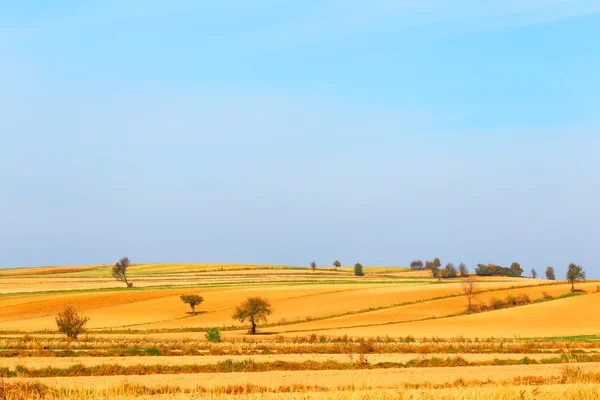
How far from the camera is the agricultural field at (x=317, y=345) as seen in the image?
79.8ft

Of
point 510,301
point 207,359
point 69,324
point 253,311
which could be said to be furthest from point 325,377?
point 510,301

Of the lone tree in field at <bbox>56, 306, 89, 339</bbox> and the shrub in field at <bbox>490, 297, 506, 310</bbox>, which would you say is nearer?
the lone tree in field at <bbox>56, 306, 89, 339</bbox>

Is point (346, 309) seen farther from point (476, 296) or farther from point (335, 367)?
point (335, 367)

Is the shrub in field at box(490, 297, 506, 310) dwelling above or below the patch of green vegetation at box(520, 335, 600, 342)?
above

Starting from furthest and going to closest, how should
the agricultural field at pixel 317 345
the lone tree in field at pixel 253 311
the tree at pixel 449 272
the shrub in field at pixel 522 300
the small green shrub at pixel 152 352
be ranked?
the tree at pixel 449 272, the shrub in field at pixel 522 300, the lone tree in field at pixel 253 311, the small green shrub at pixel 152 352, the agricultural field at pixel 317 345

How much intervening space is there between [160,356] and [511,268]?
14132cm

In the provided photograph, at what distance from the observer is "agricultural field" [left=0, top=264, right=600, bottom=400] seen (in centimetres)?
2433

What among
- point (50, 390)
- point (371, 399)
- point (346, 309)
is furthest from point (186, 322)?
point (371, 399)

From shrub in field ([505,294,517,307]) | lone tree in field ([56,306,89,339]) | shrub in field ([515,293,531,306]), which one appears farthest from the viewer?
shrub in field ([515,293,531,306])

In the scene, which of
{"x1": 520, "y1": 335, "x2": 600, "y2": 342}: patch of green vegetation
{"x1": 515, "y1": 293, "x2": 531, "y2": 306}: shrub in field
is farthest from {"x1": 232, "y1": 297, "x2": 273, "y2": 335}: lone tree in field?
{"x1": 515, "y1": 293, "x2": 531, "y2": 306}: shrub in field

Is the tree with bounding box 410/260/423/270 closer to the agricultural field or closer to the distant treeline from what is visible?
the distant treeline

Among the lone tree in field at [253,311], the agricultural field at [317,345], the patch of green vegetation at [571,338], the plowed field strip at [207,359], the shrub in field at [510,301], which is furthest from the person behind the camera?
the shrub in field at [510,301]

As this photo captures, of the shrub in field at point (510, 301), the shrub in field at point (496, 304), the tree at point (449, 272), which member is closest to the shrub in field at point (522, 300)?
the shrub in field at point (510, 301)

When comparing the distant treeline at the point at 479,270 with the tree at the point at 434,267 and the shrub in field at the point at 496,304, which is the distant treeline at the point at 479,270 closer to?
the tree at the point at 434,267
